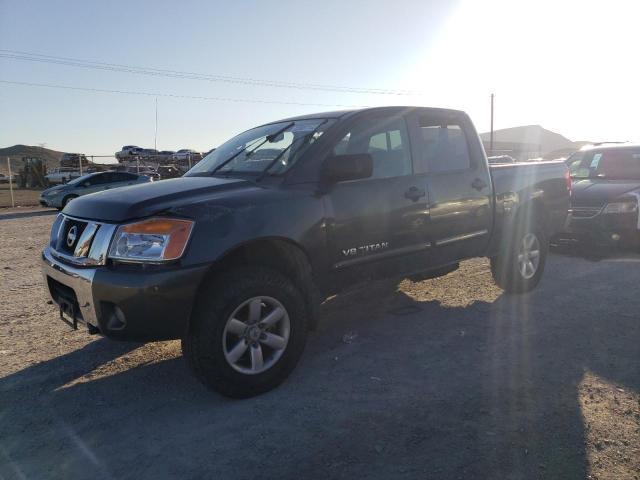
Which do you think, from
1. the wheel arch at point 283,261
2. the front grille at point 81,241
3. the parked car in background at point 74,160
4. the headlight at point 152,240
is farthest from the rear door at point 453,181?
the parked car in background at point 74,160

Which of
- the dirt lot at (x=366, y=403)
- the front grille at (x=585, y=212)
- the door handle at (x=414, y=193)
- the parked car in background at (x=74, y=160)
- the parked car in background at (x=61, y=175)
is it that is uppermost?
the parked car in background at (x=74, y=160)

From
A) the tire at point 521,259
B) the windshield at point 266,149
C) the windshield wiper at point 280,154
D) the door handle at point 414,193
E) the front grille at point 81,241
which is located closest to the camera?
the front grille at point 81,241

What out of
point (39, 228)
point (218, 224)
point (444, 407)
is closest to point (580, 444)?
point (444, 407)

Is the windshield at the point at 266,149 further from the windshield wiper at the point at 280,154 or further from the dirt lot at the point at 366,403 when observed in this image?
the dirt lot at the point at 366,403

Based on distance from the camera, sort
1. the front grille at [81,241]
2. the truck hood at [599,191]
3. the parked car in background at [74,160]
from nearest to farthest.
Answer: the front grille at [81,241] → the truck hood at [599,191] → the parked car in background at [74,160]

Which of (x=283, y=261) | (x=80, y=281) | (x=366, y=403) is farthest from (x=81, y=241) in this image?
(x=366, y=403)

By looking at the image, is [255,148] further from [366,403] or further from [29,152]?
[29,152]

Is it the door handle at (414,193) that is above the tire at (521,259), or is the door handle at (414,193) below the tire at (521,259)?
above

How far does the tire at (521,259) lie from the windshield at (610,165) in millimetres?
3312

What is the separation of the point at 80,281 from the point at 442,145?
11.0 ft

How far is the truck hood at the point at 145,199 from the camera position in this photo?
10.2 feet

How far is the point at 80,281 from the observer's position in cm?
312

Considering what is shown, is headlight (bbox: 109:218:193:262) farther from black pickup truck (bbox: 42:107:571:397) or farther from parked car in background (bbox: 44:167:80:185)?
parked car in background (bbox: 44:167:80:185)

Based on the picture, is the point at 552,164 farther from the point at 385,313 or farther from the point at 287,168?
the point at 287,168
